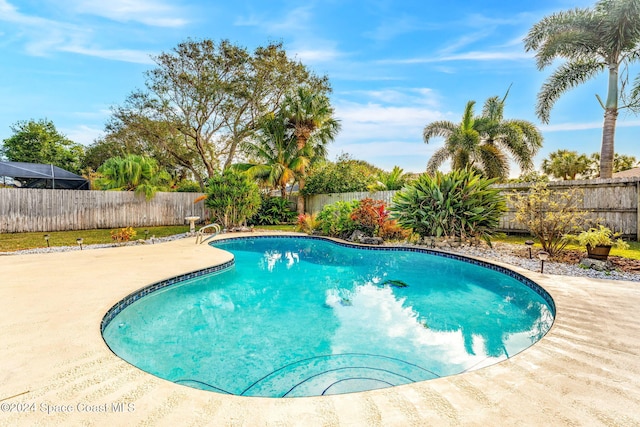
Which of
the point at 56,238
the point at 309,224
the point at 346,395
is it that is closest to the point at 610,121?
the point at 309,224

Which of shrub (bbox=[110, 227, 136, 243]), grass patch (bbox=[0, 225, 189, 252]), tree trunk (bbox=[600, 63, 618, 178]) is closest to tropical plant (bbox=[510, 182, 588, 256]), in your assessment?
tree trunk (bbox=[600, 63, 618, 178])

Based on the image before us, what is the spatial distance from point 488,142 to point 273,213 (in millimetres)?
11878

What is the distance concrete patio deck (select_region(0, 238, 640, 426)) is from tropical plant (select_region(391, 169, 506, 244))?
16.0ft

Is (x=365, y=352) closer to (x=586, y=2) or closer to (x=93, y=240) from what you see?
(x=93, y=240)

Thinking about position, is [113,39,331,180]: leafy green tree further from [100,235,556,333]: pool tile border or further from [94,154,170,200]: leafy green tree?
[100,235,556,333]: pool tile border

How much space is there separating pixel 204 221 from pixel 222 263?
9.53 meters

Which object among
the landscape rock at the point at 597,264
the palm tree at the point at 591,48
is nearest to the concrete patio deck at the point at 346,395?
the landscape rock at the point at 597,264

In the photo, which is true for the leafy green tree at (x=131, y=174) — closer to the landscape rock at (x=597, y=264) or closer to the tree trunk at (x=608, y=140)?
the landscape rock at (x=597, y=264)

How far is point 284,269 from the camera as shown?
7.06 meters

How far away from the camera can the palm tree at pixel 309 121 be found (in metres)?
16.2

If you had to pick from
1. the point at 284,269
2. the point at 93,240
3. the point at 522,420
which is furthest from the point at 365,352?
the point at 93,240

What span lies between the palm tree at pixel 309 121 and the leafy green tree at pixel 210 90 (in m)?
0.91

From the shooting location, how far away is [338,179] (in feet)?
52.7

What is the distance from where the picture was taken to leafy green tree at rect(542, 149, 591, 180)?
2409cm
